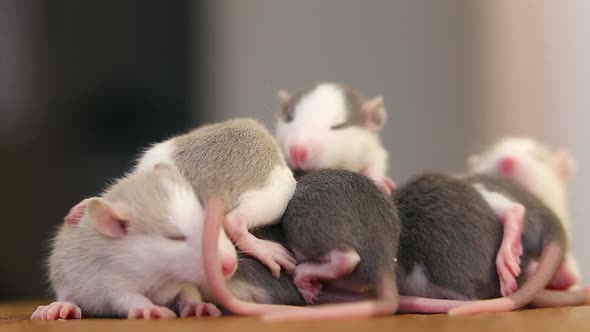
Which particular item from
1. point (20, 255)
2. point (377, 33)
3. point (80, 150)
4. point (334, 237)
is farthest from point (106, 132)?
point (334, 237)

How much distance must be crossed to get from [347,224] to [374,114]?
85cm

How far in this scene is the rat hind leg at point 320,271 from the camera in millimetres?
1385

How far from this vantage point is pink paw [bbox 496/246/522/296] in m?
1.55

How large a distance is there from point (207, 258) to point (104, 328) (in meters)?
0.21

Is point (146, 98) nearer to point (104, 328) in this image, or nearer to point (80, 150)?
point (80, 150)

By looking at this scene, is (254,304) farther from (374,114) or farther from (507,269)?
(374,114)

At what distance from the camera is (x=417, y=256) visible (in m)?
1.57

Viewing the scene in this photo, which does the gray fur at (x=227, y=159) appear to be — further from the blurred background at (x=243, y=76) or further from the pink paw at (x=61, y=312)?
the blurred background at (x=243, y=76)

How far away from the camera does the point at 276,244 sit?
1.49m

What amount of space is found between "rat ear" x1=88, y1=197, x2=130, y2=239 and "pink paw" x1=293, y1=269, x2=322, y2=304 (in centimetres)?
34

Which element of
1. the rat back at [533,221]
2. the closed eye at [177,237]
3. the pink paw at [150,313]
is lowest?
the pink paw at [150,313]

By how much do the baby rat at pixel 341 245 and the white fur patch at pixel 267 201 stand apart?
2cm

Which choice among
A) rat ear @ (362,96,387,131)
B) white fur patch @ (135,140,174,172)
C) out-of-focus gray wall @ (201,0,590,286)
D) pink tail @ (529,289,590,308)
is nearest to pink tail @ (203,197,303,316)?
white fur patch @ (135,140,174,172)

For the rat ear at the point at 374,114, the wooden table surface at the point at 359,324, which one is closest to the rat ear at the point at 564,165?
the rat ear at the point at 374,114
